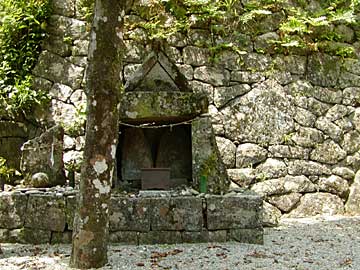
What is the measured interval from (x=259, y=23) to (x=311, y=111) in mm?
1571

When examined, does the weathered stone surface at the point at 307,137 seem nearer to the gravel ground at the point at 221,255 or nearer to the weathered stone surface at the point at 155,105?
the gravel ground at the point at 221,255

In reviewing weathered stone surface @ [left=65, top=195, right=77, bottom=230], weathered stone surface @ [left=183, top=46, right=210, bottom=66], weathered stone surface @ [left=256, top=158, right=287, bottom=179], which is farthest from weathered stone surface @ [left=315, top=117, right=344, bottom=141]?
weathered stone surface @ [left=65, top=195, right=77, bottom=230]

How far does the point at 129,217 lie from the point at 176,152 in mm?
1243

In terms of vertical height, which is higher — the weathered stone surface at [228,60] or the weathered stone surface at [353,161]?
the weathered stone surface at [228,60]

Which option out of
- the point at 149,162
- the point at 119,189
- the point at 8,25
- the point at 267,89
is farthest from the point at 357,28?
the point at 8,25

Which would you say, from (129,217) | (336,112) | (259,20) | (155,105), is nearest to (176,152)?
→ (155,105)

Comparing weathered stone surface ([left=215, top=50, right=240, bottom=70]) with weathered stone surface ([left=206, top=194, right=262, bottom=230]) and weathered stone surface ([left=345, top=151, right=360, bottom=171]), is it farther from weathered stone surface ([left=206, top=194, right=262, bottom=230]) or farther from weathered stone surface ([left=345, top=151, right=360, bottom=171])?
weathered stone surface ([left=206, top=194, right=262, bottom=230])

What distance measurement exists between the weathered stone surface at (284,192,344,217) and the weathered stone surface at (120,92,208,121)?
252 cm

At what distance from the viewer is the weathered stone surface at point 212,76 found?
22.1 ft

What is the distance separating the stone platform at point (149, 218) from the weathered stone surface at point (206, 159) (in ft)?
0.84

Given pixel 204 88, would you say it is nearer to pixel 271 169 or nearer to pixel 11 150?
pixel 271 169

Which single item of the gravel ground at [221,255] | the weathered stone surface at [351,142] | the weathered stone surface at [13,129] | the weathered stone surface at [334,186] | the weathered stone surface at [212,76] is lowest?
the gravel ground at [221,255]

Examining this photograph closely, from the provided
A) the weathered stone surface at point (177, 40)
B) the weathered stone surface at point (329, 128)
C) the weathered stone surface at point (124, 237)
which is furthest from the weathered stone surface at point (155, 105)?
the weathered stone surface at point (329, 128)

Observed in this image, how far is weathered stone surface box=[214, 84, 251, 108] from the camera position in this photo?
263 inches
